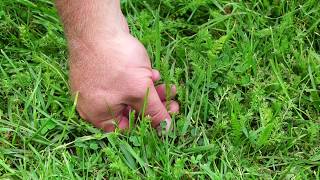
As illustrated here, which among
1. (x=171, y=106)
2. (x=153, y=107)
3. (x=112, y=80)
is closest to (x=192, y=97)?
(x=171, y=106)

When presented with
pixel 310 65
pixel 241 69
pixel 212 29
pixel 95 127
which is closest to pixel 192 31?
pixel 212 29

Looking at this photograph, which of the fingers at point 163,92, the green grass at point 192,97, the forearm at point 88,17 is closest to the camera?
the forearm at point 88,17

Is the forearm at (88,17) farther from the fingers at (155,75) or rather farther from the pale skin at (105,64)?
the fingers at (155,75)

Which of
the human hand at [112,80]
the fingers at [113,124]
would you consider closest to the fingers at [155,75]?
the human hand at [112,80]

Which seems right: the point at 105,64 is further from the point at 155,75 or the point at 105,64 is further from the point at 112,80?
the point at 155,75

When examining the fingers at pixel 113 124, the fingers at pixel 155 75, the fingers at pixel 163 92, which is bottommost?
the fingers at pixel 113 124

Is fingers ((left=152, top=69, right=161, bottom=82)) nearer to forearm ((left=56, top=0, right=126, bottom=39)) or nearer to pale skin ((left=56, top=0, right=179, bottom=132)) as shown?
pale skin ((left=56, top=0, right=179, bottom=132))
